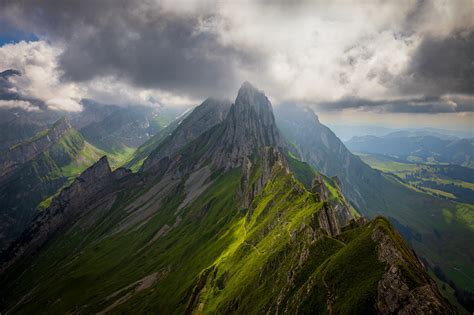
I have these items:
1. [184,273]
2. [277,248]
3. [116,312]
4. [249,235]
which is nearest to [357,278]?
[277,248]

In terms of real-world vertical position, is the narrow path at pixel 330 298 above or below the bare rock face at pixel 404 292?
below

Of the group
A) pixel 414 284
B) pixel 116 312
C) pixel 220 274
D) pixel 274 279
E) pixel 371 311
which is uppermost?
pixel 414 284

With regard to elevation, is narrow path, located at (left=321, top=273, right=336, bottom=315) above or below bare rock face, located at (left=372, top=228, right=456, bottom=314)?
below

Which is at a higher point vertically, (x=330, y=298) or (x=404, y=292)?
(x=404, y=292)

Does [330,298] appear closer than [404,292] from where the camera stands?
No

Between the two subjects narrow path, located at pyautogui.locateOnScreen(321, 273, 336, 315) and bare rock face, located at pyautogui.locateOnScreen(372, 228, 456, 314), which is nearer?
bare rock face, located at pyautogui.locateOnScreen(372, 228, 456, 314)

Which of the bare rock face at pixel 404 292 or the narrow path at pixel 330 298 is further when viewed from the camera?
the narrow path at pixel 330 298

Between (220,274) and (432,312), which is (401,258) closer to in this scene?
(432,312)

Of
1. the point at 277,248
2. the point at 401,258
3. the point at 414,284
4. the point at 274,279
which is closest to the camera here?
the point at 414,284
